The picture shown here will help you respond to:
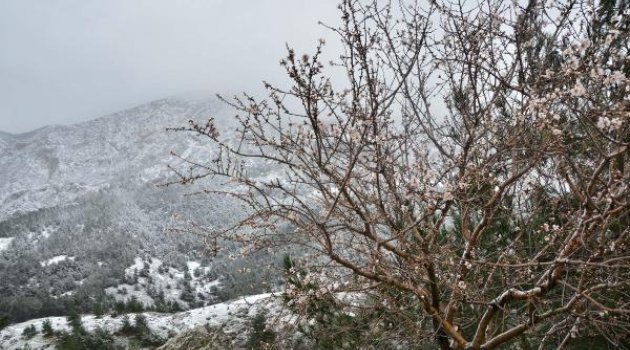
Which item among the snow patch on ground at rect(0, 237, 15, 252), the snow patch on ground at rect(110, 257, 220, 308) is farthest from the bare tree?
the snow patch on ground at rect(0, 237, 15, 252)

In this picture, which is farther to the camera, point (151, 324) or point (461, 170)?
point (151, 324)

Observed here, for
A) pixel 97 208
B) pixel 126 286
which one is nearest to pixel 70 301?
pixel 126 286

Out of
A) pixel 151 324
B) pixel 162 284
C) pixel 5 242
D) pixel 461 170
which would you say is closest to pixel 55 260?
pixel 5 242

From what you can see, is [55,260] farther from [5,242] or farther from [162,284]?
[162,284]

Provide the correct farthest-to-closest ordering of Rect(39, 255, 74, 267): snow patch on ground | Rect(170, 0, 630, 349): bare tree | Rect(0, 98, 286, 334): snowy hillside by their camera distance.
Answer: Rect(39, 255, 74, 267): snow patch on ground
Rect(0, 98, 286, 334): snowy hillside
Rect(170, 0, 630, 349): bare tree

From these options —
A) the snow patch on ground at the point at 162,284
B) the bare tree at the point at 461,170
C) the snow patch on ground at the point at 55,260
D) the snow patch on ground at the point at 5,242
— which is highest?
the snow patch on ground at the point at 5,242

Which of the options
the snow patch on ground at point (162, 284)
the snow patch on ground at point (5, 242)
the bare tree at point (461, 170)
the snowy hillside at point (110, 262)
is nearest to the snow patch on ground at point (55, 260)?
the snowy hillside at point (110, 262)

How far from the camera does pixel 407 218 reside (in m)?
3.85

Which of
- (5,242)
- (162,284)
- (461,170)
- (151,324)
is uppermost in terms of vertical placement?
(5,242)

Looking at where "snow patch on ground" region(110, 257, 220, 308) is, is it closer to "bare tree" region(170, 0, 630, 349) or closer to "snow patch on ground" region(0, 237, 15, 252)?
"snow patch on ground" region(0, 237, 15, 252)

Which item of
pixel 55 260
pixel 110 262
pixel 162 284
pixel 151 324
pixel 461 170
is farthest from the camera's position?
pixel 55 260

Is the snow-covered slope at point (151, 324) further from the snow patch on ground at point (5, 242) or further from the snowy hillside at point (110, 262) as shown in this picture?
the snow patch on ground at point (5, 242)

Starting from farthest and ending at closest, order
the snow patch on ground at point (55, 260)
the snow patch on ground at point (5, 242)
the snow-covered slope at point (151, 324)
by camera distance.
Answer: the snow patch on ground at point (5, 242) → the snow patch on ground at point (55, 260) → the snow-covered slope at point (151, 324)

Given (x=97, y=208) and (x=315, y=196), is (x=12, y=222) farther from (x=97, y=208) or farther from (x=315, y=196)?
(x=315, y=196)
